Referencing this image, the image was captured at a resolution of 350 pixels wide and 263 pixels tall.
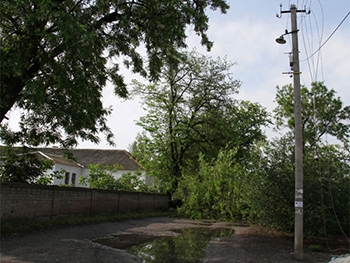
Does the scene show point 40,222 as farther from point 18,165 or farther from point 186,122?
point 186,122

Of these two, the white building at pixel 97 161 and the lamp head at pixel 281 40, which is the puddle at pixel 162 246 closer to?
the lamp head at pixel 281 40

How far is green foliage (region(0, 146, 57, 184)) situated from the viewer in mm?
12781

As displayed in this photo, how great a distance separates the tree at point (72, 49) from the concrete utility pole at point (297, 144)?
12.6 ft

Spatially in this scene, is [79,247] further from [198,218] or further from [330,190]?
[198,218]

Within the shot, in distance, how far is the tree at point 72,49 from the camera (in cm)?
962

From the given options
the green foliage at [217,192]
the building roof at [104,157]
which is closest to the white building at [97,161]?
the building roof at [104,157]

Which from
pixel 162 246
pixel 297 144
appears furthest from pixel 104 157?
pixel 297 144

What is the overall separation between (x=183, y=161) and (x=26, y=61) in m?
21.1

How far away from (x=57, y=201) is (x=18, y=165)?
215cm

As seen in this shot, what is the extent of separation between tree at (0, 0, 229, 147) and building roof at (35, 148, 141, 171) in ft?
91.6

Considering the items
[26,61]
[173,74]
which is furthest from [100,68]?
[173,74]

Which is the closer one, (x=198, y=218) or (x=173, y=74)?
(x=198, y=218)

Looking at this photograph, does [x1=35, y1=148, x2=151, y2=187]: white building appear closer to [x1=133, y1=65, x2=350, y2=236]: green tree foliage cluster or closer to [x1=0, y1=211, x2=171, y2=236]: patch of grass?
[x1=133, y1=65, x2=350, y2=236]: green tree foliage cluster

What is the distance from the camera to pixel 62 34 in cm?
910
